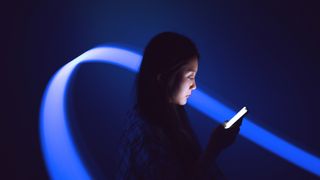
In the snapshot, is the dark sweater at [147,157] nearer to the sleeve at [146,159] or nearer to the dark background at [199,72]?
the sleeve at [146,159]

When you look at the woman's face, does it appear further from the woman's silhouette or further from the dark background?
the dark background

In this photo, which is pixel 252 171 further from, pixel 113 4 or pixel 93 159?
pixel 113 4

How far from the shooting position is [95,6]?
3.69 feet

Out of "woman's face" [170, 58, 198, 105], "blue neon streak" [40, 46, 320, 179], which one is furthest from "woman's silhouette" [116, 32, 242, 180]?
"blue neon streak" [40, 46, 320, 179]

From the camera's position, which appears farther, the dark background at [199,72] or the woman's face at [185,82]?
the dark background at [199,72]

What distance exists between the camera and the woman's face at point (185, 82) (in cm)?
92

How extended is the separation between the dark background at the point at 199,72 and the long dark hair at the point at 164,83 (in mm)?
315

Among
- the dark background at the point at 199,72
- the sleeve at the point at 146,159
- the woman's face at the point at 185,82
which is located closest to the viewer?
the sleeve at the point at 146,159

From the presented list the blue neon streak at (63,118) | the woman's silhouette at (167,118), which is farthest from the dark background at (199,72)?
the woman's silhouette at (167,118)

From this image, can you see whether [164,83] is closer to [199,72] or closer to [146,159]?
[146,159]

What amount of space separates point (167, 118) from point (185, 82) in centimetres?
12

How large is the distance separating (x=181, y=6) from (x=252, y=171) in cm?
81

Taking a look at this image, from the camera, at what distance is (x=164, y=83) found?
3.01 feet

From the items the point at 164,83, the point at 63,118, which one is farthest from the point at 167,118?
the point at 63,118
